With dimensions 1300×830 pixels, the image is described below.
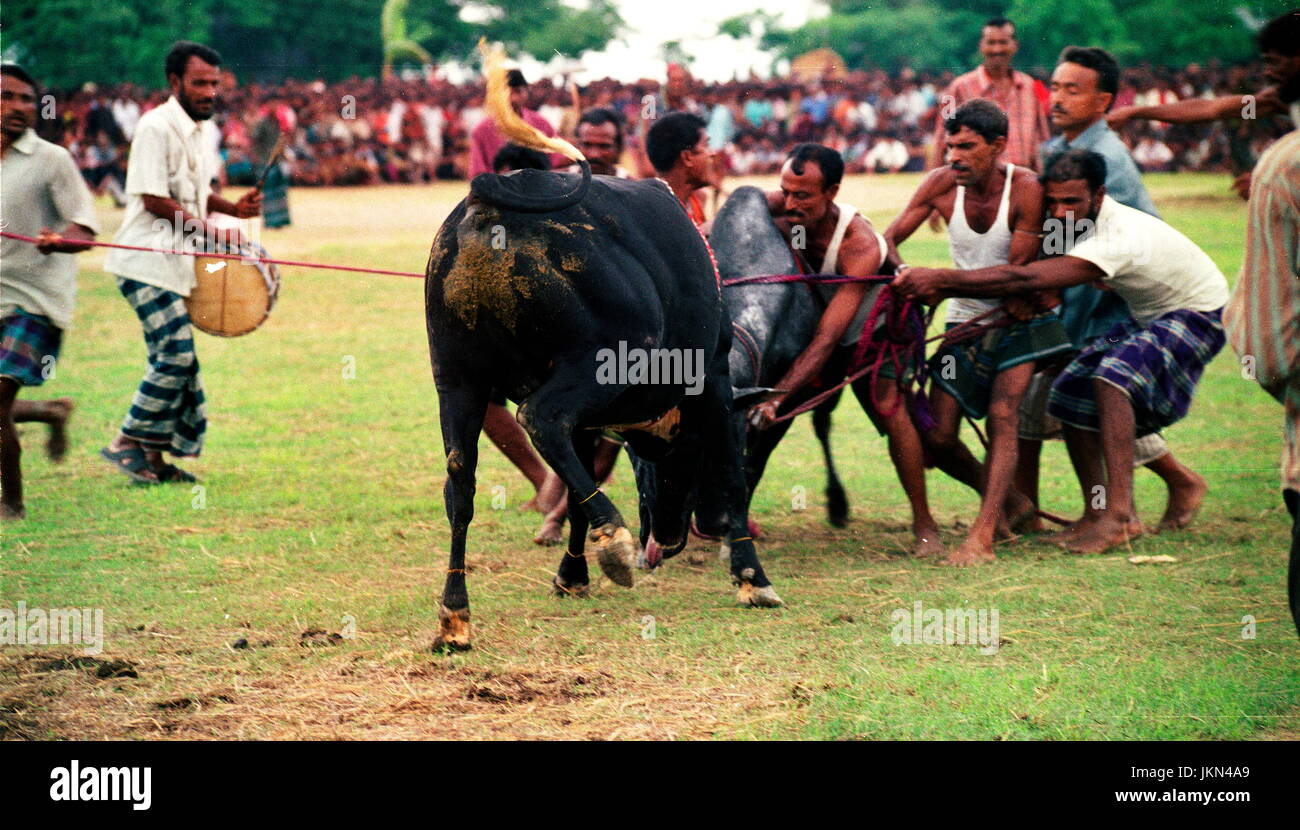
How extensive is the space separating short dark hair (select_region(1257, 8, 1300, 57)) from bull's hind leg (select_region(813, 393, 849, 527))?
350cm

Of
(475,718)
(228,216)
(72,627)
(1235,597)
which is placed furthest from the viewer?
(228,216)

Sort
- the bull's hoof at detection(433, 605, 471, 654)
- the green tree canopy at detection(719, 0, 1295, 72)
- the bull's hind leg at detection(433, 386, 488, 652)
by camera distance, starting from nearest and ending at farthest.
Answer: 1. the bull's hind leg at detection(433, 386, 488, 652)
2. the bull's hoof at detection(433, 605, 471, 654)
3. the green tree canopy at detection(719, 0, 1295, 72)

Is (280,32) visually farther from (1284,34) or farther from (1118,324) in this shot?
(1284,34)

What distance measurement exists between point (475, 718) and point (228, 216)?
15.9 feet

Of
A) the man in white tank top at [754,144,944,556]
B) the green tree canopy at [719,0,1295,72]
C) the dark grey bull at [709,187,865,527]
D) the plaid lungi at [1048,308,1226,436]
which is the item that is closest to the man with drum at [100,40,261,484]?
the dark grey bull at [709,187,865,527]

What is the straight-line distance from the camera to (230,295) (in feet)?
24.0

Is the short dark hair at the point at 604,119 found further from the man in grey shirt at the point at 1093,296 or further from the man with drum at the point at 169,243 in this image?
the man in grey shirt at the point at 1093,296

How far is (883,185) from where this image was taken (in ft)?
77.0

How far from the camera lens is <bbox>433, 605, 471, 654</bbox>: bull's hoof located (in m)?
4.86

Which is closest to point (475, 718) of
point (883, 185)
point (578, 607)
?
point (578, 607)

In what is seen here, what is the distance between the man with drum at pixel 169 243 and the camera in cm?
730

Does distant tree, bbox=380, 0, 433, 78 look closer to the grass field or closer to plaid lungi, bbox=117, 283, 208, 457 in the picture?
the grass field

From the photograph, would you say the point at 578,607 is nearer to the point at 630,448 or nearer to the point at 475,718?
the point at 630,448

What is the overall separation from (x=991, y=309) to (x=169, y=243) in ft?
14.1
